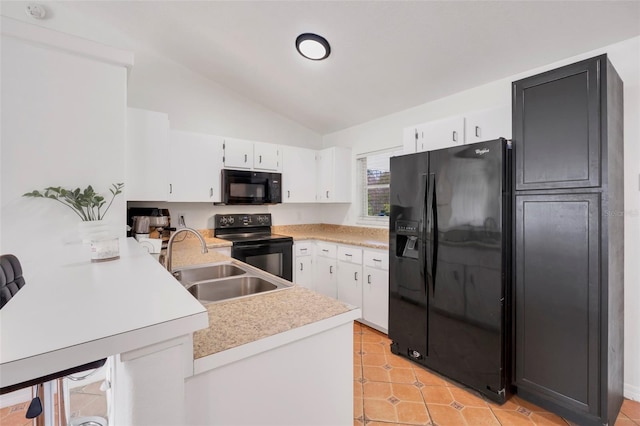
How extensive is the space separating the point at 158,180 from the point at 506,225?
2.99 m

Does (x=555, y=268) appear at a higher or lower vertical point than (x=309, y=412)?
higher

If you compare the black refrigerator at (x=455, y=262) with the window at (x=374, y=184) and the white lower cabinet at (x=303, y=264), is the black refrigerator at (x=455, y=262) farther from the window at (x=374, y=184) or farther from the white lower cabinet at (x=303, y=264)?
the white lower cabinet at (x=303, y=264)

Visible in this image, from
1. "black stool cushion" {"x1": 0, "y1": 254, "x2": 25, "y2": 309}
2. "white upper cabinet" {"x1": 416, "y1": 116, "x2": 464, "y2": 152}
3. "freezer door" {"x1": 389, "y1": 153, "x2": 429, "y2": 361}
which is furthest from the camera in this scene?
"white upper cabinet" {"x1": 416, "y1": 116, "x2": 464, "y2": 152}

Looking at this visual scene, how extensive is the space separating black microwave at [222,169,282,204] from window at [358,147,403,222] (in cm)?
114

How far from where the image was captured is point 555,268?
5.91 feet

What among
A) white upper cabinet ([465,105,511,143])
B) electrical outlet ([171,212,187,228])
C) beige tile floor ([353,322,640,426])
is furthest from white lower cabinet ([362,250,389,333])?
electrical outlet ([171,212,187,228])

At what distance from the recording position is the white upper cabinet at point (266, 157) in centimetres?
366

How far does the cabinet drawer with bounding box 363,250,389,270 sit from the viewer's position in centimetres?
291

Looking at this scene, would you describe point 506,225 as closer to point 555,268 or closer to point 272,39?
point 555,268

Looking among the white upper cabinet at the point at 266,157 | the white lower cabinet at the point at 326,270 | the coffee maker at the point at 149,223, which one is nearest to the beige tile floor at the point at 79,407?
the coffee maker at the point at 149,223

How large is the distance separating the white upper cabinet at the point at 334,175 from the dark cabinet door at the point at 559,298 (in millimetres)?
2357

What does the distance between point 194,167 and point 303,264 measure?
171cm

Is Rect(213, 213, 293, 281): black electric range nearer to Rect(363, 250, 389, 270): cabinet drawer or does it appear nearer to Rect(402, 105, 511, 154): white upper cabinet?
Rect(363, 250, 389, 270): cabinet drawer

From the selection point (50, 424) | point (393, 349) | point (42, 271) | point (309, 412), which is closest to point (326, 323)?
point (309, 412)
